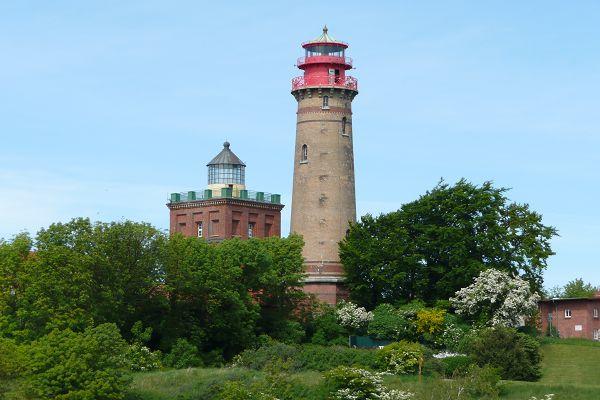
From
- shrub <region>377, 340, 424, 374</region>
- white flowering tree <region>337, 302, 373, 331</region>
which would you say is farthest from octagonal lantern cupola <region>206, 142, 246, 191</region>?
shrub <region>377, 340, 424, 374</region>

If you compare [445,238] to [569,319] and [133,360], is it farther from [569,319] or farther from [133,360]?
[133,360]

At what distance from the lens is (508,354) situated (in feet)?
253

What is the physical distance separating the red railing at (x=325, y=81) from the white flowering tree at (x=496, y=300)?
594 inches

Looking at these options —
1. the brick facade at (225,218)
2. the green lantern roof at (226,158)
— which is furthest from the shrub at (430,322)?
the green lantern roof at (226,158)

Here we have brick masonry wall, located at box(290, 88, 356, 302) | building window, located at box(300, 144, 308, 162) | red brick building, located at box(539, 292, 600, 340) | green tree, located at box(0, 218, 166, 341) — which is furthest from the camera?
red brick building, located at box(539, 292, 600, 340)

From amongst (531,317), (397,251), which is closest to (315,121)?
(397,251)

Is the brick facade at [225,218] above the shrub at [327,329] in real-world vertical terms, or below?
above

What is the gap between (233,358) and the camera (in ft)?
263

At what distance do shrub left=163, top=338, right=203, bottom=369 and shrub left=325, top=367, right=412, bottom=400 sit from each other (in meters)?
9.86

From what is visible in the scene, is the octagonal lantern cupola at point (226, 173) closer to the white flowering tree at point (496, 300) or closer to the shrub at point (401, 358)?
the white flowering tree at point (496, 300)

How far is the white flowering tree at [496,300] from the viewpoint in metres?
86.8

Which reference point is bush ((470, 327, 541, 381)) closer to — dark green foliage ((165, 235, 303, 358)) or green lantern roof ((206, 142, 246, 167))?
dark green foliage ((165, 235, 303, 358))

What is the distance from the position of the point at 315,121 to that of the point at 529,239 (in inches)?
593

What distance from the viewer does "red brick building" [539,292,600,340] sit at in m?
101
